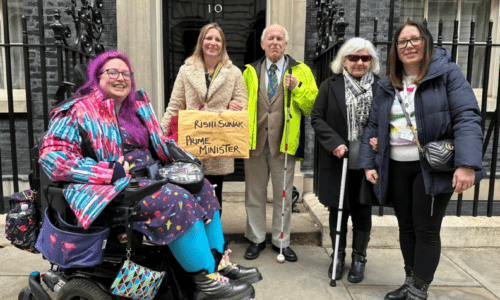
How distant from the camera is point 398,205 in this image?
2.54 meters

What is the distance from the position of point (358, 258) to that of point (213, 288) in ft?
4.52

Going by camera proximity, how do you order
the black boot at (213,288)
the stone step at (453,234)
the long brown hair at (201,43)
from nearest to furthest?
the black boot at (213,288) < the long brown hair at (201,43) < the stone step at (453,234)

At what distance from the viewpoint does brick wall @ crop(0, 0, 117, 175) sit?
15.5 feet

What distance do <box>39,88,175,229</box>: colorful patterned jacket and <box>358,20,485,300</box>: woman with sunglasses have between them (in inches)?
67.3

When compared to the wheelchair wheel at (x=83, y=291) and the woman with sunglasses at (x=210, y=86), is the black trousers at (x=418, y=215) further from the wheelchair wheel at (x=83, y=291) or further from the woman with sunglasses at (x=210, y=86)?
the wheelchair wheel at (x=83, y=291)

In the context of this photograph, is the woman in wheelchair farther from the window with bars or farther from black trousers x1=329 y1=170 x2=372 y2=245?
the window with bars

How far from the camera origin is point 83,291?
199 centimetres

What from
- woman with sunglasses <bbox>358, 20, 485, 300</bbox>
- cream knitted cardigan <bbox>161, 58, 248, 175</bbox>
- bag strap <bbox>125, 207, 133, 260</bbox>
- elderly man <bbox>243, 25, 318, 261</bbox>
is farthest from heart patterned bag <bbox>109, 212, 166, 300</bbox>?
woman with sunglasses <bbox>358, 20, 485, 300</bbox>

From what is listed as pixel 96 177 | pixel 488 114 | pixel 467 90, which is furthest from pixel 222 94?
pixel 488 114

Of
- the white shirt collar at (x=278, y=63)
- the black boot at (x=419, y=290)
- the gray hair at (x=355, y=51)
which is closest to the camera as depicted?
the black boot at (x=419, y=290)

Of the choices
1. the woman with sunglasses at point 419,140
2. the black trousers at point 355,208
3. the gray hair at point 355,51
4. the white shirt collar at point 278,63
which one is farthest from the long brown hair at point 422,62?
the white shirt collar at point 278,63

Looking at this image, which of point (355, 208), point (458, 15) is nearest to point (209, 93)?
point (355, 208)

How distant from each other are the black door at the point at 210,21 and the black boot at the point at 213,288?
3.34 meters

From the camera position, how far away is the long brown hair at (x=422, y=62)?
236cm
